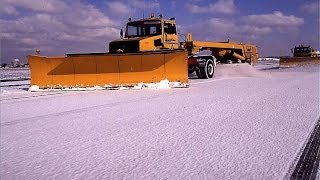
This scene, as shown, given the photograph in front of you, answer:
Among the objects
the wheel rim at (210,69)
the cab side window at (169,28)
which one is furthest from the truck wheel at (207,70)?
the cab side window at (169,28)

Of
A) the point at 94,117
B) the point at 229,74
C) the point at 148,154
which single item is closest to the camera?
the point at 148,154

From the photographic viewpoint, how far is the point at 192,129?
4.27m

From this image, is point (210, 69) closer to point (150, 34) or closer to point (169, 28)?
point (169, 28)

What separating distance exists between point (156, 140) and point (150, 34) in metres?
9.55

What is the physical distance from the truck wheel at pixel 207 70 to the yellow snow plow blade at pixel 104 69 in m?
4.12

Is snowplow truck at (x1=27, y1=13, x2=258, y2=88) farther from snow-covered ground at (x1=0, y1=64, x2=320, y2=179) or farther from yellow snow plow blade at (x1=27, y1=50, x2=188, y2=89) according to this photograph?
snow-covered ground at (x1=0, y1=64, x2=320, y2=179)

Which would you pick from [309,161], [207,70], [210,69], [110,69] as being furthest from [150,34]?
[309,161]

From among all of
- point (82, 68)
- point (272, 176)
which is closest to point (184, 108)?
point (272, 176)

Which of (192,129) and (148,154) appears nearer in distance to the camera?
(148,154)

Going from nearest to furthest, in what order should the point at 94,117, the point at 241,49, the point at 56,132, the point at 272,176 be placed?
1. the point at 272,176
2. the point at 56,132
3. the point at 94,117
4. the point at 241,49

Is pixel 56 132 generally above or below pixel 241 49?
below

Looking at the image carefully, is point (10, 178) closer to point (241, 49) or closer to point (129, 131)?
point (129, 131)

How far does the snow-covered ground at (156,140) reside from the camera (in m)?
2.81

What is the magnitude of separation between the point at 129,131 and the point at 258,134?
1.52 meters
